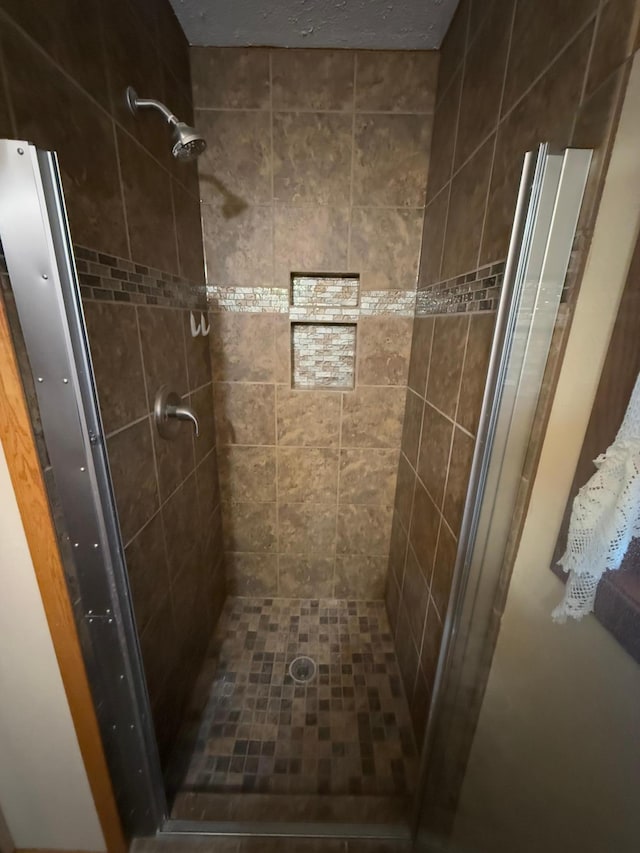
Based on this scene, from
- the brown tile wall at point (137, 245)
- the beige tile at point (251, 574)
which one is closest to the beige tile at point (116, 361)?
the brown tile wall at point (137, 245)

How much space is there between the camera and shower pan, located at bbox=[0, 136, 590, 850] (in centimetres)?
47

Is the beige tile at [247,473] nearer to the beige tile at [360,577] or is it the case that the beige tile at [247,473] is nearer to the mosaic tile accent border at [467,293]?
the beige tile at [360,577]

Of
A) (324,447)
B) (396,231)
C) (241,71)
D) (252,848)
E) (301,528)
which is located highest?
(241,71)

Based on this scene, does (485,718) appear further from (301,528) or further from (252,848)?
(301,528)

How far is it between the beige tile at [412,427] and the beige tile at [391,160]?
2.37 feet

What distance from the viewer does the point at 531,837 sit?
1.84 feet

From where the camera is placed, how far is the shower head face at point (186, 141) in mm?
724

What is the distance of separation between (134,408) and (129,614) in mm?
468

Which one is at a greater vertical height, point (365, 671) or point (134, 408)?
point (134, 408)

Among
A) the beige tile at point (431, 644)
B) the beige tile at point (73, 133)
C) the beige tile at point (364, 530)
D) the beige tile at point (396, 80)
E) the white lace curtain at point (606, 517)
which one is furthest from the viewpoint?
the beige tile at point (364, 530)

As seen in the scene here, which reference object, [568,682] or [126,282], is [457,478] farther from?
[126,282]

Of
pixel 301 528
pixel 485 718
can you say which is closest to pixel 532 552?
pixel 485 718

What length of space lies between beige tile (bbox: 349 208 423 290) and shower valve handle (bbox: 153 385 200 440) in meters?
0.82

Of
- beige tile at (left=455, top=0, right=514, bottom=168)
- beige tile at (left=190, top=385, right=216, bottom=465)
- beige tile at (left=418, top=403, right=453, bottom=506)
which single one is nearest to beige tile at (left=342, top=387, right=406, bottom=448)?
beige tile at (left=418, top=403, right=453, bottom=506)
